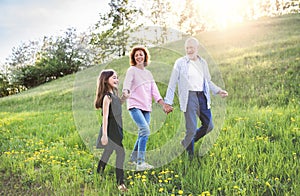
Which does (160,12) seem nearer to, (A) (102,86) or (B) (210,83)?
(B) (210,83)

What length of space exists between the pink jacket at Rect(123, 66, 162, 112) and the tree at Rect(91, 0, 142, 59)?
0.79 meters

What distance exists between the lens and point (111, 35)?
5746mm

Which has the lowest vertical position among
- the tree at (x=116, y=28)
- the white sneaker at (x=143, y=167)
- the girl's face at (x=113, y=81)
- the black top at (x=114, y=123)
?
the white sneaker at (x=143, y=167)

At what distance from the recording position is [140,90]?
4305 millimetres

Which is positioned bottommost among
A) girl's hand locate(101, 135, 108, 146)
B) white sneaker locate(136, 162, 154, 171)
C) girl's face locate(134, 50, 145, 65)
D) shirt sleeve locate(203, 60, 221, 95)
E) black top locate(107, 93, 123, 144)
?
white sneaker locate(136, 162, 154, 171)

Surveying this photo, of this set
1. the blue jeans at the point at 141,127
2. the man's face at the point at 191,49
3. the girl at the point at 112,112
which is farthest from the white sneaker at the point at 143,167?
the man's face at the point at 191,49

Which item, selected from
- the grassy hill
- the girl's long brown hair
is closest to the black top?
the girl's long brown hair

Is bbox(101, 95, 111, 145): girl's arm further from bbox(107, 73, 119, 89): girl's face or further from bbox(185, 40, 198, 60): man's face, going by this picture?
bbox(185, 40, 198, 60): man's face

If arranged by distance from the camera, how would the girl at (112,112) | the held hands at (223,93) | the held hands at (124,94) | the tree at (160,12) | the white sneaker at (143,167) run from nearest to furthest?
the girl at (112,112), the held hands at (124,94), the white sneaker at (143,167), the held hands at (223,93), the tree at (160,12)

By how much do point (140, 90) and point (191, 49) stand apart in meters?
0.97

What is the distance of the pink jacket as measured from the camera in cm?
423

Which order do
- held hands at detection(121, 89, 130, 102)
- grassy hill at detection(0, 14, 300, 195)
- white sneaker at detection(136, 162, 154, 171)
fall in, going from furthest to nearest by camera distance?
white sneaker at detection(136, 162, 154, 171)
held hands at detection(121, 89, 130, 102)
grassy hill at detection(0, 14, 300, 195)

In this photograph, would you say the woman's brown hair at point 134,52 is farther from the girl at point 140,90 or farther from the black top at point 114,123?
the black top at point 114,123

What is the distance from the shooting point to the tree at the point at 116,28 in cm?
513
